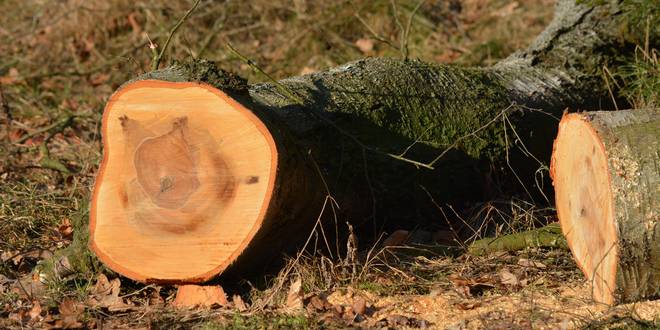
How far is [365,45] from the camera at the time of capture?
7.10 meters

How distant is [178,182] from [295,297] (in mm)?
624

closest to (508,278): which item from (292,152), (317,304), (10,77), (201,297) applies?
(317,304)

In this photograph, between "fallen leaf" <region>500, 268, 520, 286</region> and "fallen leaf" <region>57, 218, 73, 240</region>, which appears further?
"fallen leaf" <region>57, 218, 73, 240</region>

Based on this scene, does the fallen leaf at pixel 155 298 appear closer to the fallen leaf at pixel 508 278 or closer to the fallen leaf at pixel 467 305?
the fallen leaf at pixel 467 305

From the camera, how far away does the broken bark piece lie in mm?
3400

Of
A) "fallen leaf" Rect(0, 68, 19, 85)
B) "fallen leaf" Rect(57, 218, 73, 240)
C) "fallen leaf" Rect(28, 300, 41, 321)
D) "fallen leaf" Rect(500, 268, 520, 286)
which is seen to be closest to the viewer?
"fallen leaf" Rect(28, 300, 41, 321)

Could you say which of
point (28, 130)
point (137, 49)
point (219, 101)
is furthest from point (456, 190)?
point (137, 49)

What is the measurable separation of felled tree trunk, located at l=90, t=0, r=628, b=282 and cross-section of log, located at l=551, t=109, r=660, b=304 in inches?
28.9

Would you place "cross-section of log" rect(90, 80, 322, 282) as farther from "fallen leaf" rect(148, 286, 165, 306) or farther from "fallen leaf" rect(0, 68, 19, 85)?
"fallen leaf" rect(0, 68, 19, 85)

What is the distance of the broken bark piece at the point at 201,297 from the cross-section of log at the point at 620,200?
1.40 metres

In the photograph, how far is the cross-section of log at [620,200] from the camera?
3.04 meters

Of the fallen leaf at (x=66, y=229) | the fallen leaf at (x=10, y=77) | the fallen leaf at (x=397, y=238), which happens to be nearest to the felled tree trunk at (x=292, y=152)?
the fallen leaf at (x=397, y=238)

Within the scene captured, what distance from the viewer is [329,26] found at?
23.7 ft

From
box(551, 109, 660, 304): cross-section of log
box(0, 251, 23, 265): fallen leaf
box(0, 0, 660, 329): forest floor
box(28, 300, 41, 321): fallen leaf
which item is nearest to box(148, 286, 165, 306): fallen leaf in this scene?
box(0, 0, 660, 329): forest floor
